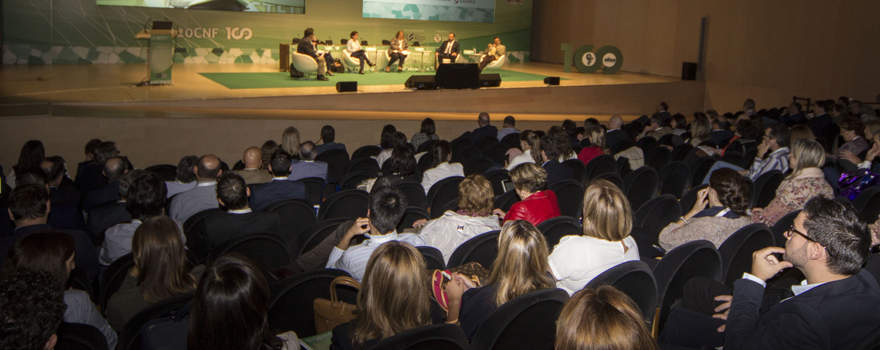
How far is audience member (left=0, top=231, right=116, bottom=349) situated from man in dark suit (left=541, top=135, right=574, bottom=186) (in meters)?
3.16

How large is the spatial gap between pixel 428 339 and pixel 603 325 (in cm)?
48

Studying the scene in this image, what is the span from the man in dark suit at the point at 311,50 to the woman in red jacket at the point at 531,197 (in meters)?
9.25

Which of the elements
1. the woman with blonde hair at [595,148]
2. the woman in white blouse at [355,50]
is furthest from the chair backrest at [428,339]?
the woman in white blouse at [355,50]

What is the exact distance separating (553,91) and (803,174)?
8342 millimetres

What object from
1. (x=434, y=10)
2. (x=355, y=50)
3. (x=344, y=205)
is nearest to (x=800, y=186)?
(x=344, y=205)

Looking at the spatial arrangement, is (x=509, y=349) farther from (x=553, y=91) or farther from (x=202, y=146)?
(x=553, y=91)

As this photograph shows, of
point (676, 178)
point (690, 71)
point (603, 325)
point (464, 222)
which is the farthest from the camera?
point (690, 71)

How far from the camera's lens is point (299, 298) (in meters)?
2.25

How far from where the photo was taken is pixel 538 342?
2008 mm

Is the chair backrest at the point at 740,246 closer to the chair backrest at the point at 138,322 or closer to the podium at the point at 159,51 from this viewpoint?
the chair backrest at the point at 138,322

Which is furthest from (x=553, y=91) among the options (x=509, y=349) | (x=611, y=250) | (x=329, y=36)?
(x=509, y=349)

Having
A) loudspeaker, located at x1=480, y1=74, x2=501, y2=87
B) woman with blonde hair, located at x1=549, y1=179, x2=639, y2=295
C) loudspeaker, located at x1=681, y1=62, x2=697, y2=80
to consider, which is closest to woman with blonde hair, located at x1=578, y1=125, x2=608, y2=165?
woman with blonde hair, located at x1=549, y1=179, x2=639, y2=295

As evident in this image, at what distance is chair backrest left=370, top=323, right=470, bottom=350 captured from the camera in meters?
1.56

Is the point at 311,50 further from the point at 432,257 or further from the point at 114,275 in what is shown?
the point at 432,257
